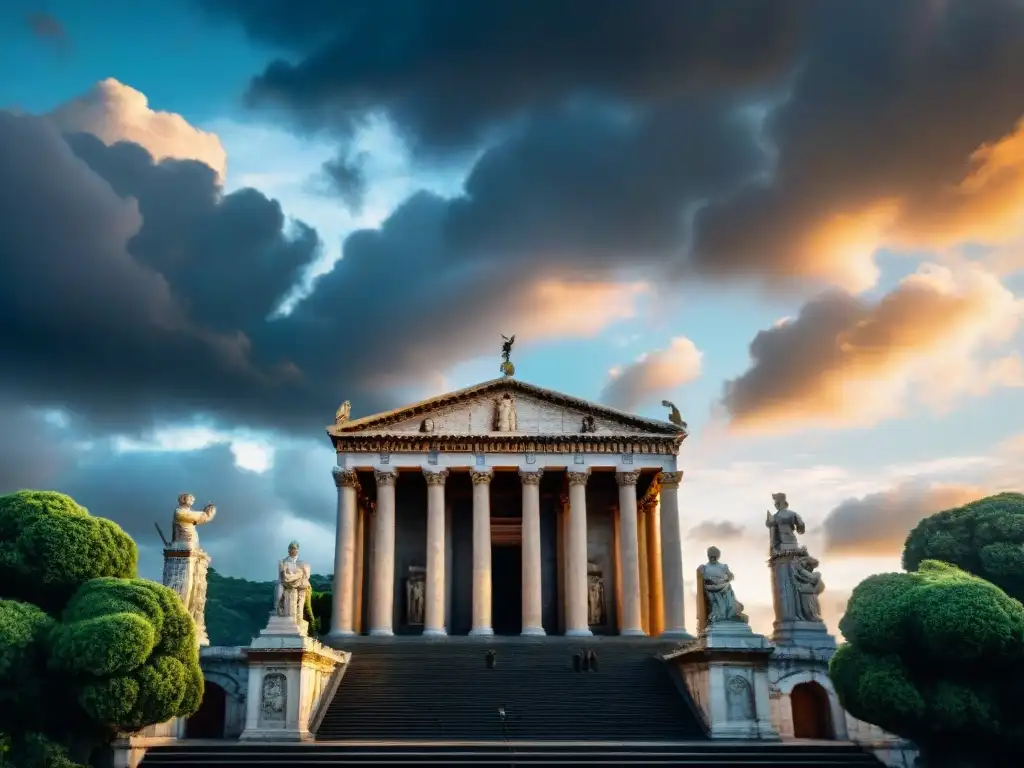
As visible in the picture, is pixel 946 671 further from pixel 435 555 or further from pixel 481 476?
pixel 435 555

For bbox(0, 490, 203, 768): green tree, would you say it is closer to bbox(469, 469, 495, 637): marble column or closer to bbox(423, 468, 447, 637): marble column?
bbox(423, 468, 447, 637): marble column

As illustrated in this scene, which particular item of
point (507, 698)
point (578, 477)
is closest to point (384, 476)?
point (578, 477)

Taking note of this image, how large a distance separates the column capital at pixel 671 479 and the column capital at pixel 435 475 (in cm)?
896

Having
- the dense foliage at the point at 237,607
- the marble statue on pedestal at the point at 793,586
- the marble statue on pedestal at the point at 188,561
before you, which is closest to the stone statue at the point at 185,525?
the marble statue on pedestal at the point at 188,561

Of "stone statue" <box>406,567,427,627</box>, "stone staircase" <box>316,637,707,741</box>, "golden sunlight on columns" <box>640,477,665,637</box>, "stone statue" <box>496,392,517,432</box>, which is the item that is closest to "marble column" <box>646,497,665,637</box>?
"golden sunlight on columns" <box>640,477,665,637</box>

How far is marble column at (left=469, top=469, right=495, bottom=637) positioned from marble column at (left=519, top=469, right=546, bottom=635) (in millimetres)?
1414

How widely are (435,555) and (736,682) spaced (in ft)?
51.5

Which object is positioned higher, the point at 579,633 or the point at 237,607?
the point at 237,607

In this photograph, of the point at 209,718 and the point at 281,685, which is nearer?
the point at 281,685

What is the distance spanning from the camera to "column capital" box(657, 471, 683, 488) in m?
38.8

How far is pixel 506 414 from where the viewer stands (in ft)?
128

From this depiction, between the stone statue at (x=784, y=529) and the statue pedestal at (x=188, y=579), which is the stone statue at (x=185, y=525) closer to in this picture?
the statue pedestal at (x=188, y=579)

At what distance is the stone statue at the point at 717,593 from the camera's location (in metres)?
25.7

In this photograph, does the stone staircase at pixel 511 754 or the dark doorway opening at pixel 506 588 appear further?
the dark doorway opening at pixel 506 588
